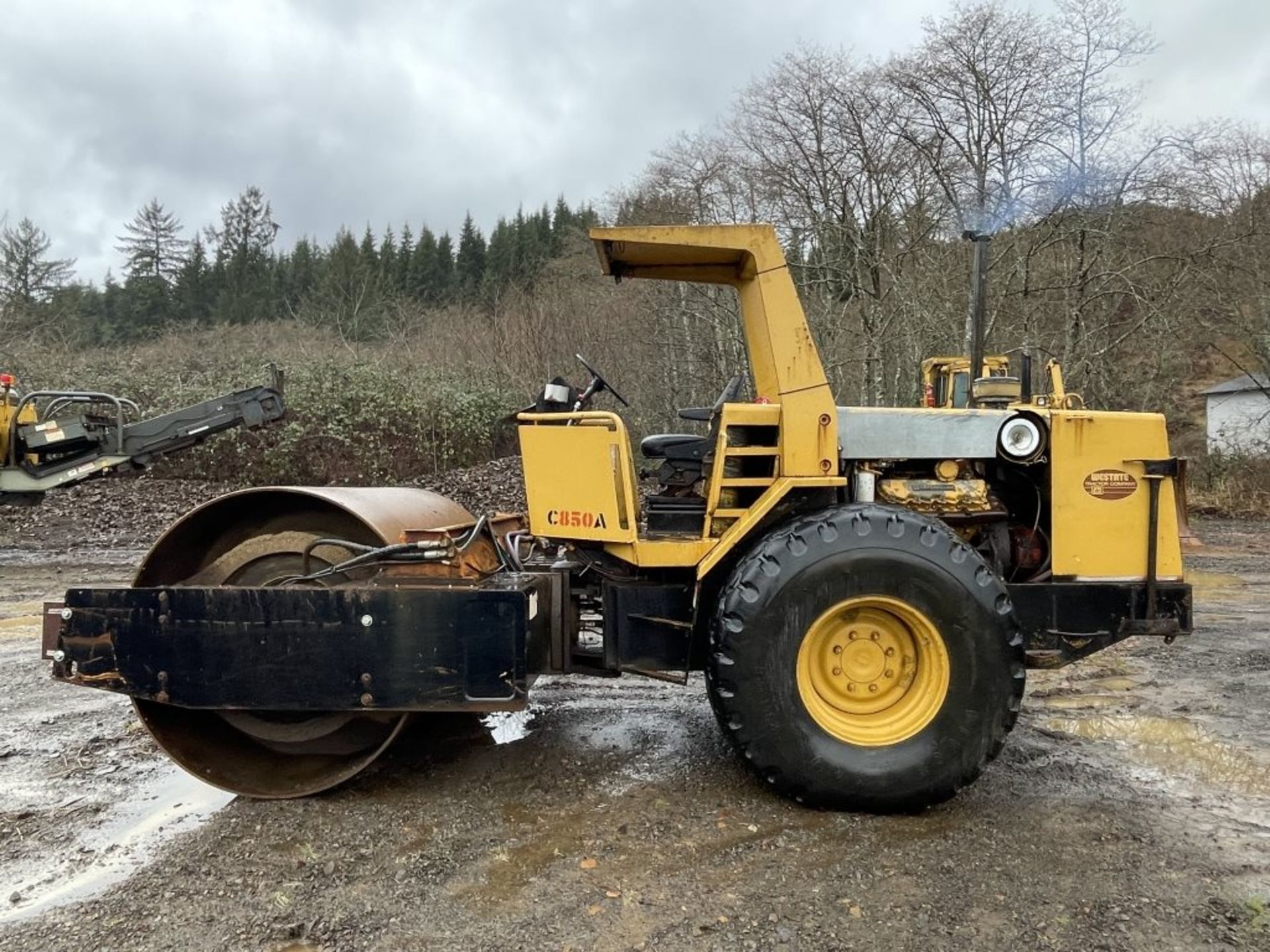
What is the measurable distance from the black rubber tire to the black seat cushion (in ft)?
2.91

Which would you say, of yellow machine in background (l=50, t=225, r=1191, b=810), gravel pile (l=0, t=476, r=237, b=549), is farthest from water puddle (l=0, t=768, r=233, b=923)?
gravel pile (l=0, t=476, r=237, b=549)

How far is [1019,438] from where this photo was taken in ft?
12.2

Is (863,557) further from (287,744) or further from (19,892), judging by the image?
(19,892)

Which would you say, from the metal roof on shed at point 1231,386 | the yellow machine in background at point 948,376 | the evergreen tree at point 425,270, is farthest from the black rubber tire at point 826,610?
the evergreen tree at point 425,270

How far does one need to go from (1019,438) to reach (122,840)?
3.82 metres

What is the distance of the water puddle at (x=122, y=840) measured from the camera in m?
2.86

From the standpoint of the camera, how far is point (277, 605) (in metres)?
3.35

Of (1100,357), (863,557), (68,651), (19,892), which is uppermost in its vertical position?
(1100,357)

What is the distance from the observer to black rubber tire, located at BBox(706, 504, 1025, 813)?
3.31 meters

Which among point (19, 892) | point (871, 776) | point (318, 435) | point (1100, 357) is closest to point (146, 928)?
point (19, 892)

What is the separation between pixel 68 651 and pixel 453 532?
152 cm

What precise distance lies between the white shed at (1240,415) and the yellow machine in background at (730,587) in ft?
53.4

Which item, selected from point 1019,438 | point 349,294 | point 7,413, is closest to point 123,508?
point 7,413

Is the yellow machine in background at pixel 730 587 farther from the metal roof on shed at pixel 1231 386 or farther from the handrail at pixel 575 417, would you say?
the metal roof on shed at pixel 1231 386
